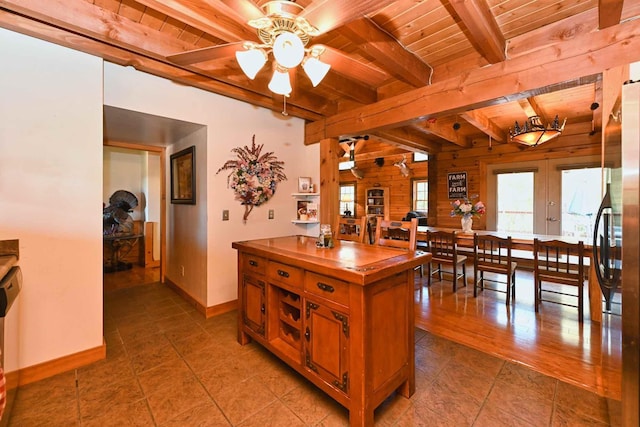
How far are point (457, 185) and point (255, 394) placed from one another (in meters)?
5.77

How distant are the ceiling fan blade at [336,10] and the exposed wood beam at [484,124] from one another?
8.87 feet

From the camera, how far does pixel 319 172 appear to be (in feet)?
12.4

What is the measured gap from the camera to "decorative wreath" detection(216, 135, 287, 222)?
3.20 metres

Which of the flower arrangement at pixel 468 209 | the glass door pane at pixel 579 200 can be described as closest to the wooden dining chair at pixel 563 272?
the flower arrangement at pixel 468 209

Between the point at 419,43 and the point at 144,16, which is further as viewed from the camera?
the point at 419,43

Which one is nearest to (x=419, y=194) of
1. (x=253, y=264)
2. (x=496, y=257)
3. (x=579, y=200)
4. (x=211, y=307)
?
(x=579, y=200)

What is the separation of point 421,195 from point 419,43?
6.02 m

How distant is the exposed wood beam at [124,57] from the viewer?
1.88m

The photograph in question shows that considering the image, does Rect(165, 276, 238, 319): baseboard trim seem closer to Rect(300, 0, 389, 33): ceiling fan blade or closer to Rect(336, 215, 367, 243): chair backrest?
Rect(336, 215, 367, 243): chair backrest

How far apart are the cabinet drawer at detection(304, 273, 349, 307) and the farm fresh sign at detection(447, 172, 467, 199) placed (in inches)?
210

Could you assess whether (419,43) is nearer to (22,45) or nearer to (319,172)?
(319,172)

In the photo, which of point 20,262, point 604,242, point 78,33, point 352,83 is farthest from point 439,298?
point 78,33

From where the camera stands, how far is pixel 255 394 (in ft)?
6.02

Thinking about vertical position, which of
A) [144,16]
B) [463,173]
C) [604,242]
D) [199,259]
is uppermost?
[144,16]
